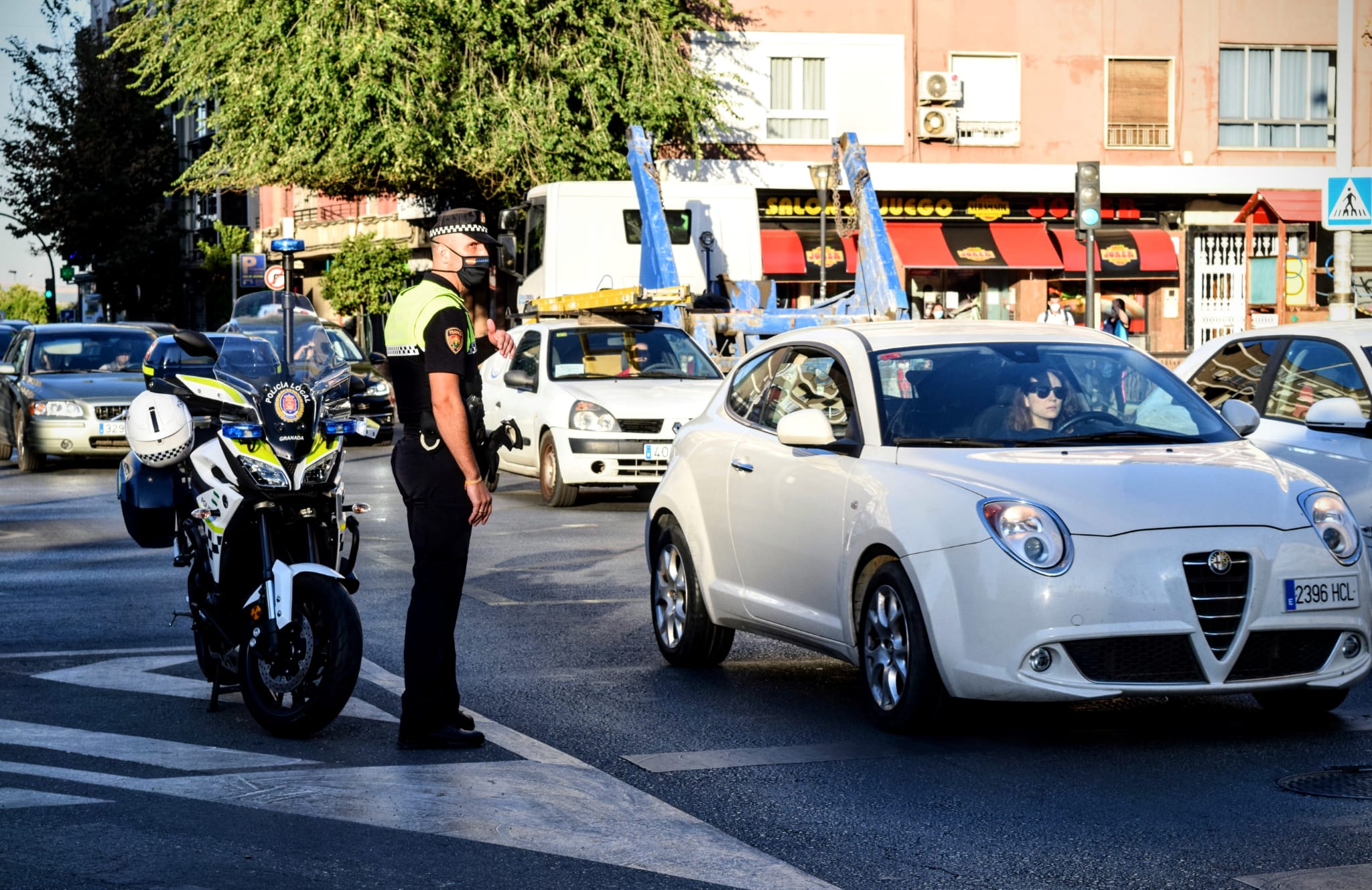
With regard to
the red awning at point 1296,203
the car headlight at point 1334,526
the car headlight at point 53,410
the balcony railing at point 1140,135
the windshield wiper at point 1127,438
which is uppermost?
the balcony railing at point 1140,135

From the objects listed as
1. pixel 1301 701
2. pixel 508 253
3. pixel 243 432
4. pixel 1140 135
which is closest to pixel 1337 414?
pixel 1301 701

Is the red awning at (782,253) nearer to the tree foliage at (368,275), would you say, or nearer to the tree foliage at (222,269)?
the tree foliage at (368,275)

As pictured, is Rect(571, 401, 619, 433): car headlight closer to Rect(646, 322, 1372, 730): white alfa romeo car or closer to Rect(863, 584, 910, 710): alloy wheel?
Rect(646, 322, 1372, 730): white alfa romeo car

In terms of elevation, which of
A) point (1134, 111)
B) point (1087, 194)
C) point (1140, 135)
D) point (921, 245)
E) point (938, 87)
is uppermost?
point (938, 87)

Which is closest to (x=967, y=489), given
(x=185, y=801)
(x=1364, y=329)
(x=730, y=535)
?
(x=730, y=535)

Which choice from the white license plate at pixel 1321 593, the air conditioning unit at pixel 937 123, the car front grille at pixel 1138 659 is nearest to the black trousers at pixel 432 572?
the car front grille at pixel 1138 659

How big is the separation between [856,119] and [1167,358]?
10686mm

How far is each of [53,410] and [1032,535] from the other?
16.8 meters

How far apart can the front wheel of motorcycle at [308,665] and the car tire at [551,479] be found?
9.64 metres

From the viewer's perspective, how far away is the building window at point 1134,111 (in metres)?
40.9

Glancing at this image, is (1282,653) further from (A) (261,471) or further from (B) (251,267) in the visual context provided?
(B) (251,267)

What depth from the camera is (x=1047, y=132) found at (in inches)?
1602

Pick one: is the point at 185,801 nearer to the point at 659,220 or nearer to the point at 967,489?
the point at 967,489

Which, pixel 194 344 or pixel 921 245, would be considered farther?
pixel 921 245
